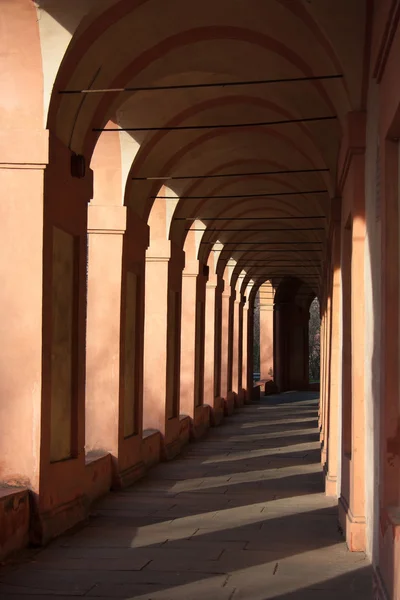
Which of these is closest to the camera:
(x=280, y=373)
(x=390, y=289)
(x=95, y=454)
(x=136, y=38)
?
(x=390, y=289)

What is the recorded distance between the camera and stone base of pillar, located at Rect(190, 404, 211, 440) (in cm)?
2305

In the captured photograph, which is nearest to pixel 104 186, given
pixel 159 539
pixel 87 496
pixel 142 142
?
pixel 142 142

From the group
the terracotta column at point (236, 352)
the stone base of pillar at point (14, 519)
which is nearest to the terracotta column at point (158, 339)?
the stone base of pillar at point (14, 519)

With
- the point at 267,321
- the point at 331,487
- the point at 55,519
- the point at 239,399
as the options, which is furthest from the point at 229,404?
the point at 55,519

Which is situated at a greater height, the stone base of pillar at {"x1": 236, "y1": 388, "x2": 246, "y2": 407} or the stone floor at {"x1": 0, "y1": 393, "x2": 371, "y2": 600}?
the stone base of pillar at {"x1": 236, "y1": 388, "x2": 246, "y2": 407}

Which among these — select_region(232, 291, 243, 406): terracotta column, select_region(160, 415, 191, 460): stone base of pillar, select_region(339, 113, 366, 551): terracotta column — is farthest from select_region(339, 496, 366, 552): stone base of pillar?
select_region(232, 291, 243, 406): terracotta column

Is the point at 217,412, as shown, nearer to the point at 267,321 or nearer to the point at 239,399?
the point at 239,399

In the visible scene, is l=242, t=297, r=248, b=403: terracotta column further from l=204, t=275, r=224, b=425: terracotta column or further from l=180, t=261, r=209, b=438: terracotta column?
l=180, t=261, r=209, b=438: terracotta column

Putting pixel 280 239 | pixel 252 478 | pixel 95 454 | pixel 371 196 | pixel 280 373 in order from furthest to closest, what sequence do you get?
1. pixel 280 373
2. pixel 280 239
3. pixel 252 478
4. pixel 95 454
5. pixel 371 196

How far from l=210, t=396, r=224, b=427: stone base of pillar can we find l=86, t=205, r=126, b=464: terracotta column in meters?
12.9

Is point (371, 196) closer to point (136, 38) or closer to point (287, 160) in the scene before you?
point (136, 38)

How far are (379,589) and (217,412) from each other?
21709mm

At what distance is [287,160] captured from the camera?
1911 cm

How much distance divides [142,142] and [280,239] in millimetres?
17048
